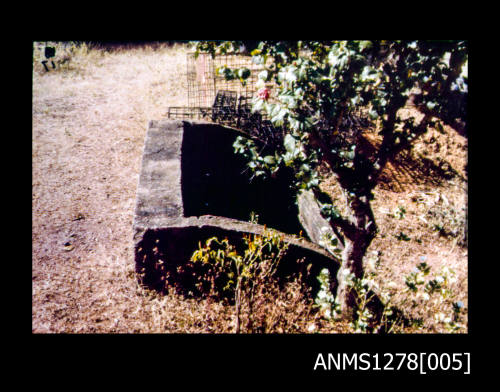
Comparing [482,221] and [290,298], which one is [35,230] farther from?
[482,221]

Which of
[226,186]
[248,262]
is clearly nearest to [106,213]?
[226,186]

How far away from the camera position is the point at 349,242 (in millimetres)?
3248

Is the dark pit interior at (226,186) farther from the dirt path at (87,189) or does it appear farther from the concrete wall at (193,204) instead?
the dirt path at (87,189)

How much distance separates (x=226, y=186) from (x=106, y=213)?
6.60 feet

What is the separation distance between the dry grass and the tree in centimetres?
129

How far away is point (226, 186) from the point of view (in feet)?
18.3

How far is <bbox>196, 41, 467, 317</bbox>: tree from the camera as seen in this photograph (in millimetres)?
2123

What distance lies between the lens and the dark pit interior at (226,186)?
5066 mm

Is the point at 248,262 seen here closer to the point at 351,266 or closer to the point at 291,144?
the point at 351,266

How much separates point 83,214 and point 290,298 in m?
3.28

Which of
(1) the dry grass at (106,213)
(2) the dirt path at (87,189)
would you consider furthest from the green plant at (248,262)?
(2) the dirt path at (87,189)

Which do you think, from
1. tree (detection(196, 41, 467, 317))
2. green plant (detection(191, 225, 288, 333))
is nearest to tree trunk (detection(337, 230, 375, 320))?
tree (detection(196, 41, 467, 317))

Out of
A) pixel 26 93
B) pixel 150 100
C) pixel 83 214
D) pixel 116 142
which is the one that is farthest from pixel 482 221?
pixel 150 100
